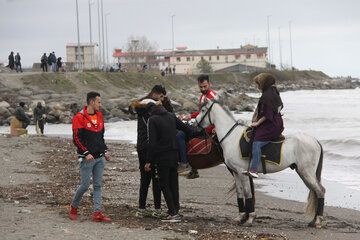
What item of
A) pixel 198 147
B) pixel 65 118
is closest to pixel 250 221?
pixel 198 147

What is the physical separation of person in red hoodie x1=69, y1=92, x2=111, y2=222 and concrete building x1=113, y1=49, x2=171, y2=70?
119 m

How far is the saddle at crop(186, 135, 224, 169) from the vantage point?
919cm

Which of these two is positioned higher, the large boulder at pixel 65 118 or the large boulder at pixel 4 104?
the large boulder at pixel 4 104

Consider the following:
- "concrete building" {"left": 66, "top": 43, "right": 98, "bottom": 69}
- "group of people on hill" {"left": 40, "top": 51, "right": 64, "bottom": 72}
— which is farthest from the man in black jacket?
"concrete building" {"left": 66, "top": 43, "right": 98, "bottom": 69}

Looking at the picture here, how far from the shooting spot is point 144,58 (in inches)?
5344

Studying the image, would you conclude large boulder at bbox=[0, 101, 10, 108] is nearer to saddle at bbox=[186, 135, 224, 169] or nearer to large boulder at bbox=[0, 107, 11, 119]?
large boulder at bbox=[0, 107, 11, 119]

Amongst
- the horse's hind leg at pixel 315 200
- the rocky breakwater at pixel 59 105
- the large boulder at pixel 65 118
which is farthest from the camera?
the rocky breakwater at pixel 59 105

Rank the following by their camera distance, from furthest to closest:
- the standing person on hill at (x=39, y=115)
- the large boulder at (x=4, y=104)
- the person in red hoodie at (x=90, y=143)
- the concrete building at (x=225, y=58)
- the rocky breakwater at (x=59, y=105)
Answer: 1. the concrete building at (x=225, y=58)
2. the large boulder at (x=4, y=104)
3. the rocky breakwater at (x=59, y=105)
4. the standing person on hill at (x=39, y=115)
5. the person in red hoodie at (x=90, y=143)

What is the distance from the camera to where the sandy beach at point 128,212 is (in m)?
7.65

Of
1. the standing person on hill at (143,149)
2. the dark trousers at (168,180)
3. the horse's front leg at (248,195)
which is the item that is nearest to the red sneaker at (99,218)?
the standing person on hill at (143,149)

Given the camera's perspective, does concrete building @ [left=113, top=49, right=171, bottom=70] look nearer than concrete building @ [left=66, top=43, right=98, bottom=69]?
Yes

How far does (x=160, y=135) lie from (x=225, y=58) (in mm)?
146091

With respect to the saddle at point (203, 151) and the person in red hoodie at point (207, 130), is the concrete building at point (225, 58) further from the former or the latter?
the saddle at point (203, 151)

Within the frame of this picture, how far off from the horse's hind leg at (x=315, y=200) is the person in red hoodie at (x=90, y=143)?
11.3 feet
